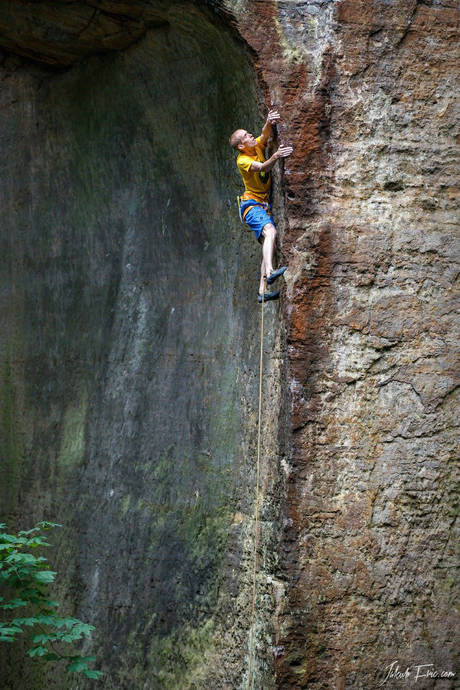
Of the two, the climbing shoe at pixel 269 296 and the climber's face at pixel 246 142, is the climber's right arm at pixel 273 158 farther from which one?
the climbing shoe at pixel 269 296

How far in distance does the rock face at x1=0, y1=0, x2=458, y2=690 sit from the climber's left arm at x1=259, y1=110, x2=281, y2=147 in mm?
89

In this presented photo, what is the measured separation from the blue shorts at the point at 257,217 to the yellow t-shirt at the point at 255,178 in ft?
0.13

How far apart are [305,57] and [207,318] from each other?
1869 millimetres

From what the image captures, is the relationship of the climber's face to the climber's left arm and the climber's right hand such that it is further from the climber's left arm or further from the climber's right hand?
the climber's right hand

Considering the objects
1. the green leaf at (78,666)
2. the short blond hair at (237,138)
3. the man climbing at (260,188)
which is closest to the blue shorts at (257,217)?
the man climbing at (260,188)

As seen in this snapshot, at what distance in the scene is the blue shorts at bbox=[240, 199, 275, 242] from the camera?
236 inches

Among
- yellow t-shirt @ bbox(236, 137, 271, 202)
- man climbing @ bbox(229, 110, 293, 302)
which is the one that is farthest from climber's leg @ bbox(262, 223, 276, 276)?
yellow t-shirt @ bbox(236, 137, 271, 202)

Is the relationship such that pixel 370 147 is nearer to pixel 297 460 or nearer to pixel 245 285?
pixel 245 285

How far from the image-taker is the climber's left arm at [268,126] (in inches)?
227

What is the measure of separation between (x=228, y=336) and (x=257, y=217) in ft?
3.27

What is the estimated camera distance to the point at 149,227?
7547 mm

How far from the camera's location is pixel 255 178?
6.02 meters

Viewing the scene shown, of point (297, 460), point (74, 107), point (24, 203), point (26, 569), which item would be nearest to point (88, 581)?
point (26, 569)

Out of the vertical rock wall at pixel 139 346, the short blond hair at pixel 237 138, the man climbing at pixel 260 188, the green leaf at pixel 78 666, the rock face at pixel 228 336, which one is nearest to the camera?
the green leaf at pixel 78 666
